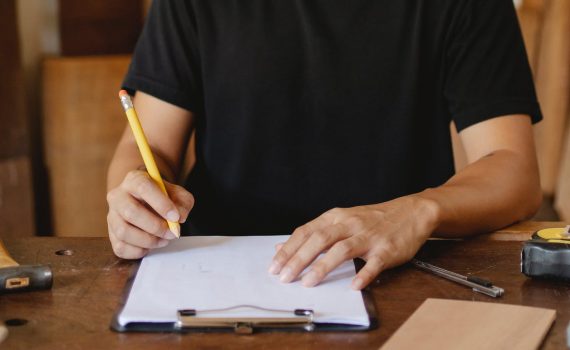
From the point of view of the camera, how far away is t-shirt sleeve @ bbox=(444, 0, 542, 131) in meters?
1.36

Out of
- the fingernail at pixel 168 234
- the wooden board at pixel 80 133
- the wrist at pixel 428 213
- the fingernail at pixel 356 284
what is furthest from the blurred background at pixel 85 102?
the fingernail at pixel 356 284

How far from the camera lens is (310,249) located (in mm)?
941

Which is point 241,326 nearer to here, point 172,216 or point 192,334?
point 192,334

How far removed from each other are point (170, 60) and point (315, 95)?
10.4 inches

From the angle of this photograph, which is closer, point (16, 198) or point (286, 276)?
point (286, 276)

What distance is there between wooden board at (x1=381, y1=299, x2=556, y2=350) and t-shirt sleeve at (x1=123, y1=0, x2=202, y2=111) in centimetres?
73

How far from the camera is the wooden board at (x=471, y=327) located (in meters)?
0.74

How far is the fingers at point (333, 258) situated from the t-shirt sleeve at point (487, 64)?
50 centimetres

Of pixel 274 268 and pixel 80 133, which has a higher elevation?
pixel 274 268

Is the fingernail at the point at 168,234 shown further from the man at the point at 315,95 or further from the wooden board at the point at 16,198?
the wooden board at the point at 16,198

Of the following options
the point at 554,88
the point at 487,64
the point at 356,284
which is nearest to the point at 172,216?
the point at 356,284

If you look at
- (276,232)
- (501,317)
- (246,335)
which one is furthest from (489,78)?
(246,335)

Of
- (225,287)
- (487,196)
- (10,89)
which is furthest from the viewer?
(10,89)

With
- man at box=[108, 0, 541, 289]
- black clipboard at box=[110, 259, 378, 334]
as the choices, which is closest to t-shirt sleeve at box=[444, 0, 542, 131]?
man at box=[108, 0, 541, 289]
